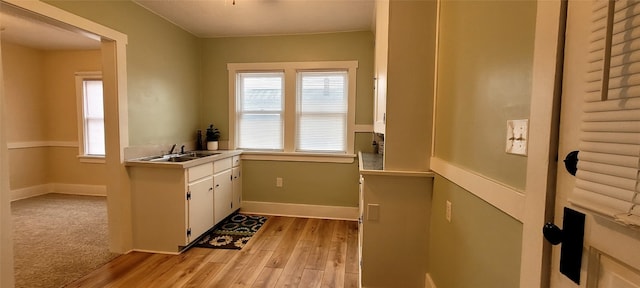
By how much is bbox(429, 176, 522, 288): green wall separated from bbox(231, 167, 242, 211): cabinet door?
8.40 feet

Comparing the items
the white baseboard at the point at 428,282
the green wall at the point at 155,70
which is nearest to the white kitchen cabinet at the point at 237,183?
the green wall at the point at 155,70

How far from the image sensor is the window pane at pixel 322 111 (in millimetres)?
3674

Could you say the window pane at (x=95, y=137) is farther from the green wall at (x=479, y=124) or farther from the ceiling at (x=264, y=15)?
the green wall at (x=479, y=124)

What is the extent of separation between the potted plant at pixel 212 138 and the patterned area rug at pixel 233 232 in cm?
98

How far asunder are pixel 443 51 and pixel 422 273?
1.47 metres

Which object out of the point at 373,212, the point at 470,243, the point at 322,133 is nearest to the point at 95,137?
the point at 322,133

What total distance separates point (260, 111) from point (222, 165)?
0.97 metres

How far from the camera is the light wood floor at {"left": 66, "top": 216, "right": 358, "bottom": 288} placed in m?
2.18

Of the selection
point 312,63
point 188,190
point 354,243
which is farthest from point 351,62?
point 188,190

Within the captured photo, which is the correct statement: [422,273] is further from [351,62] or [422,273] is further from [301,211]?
[351,62]

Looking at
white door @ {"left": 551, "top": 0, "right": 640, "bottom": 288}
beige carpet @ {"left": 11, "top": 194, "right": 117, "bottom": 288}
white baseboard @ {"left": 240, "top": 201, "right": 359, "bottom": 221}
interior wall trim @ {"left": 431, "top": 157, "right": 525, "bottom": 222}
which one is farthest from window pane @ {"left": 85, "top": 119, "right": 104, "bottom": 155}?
white door @ {"left": 551, "top": 0, "right": 640, "bottom": 288}

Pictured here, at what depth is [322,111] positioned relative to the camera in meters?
3.72

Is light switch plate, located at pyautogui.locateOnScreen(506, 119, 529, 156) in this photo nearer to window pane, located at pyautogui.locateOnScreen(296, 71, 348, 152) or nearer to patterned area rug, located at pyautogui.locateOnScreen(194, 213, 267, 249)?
patterned area rug, located at pyautogui.locateOnScreen(194, 213, 267, 249)

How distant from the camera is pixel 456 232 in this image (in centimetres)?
145
